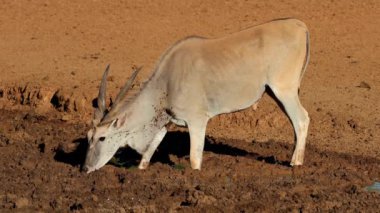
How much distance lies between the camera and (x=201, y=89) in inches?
461

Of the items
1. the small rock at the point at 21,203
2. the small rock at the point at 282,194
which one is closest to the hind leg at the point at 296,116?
the small rock at the point at 282,194

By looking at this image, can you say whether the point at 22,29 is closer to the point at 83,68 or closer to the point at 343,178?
the point at 83,68

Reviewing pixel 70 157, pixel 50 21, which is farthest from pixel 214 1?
pixel 70 157

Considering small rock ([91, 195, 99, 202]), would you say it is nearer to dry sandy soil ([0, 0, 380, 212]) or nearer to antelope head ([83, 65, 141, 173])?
dry sandy soil ([0, 0, 380, 212])

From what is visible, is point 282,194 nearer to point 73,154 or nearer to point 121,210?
point 121,210

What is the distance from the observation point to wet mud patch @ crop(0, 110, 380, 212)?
10109 millimetres

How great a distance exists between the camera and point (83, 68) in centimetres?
1708

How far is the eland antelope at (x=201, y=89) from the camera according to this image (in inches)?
456

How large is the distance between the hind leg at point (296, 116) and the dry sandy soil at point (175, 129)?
20cm

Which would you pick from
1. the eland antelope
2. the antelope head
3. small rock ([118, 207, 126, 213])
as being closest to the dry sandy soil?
small rock ([118, 207, 126, 213])

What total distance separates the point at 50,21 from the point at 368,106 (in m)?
7.90

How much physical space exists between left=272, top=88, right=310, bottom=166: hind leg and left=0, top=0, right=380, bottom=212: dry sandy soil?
198mm

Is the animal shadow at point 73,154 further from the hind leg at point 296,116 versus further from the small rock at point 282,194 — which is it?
the small rock at point 282,194

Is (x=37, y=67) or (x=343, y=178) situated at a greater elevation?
(x=343, y=178)
